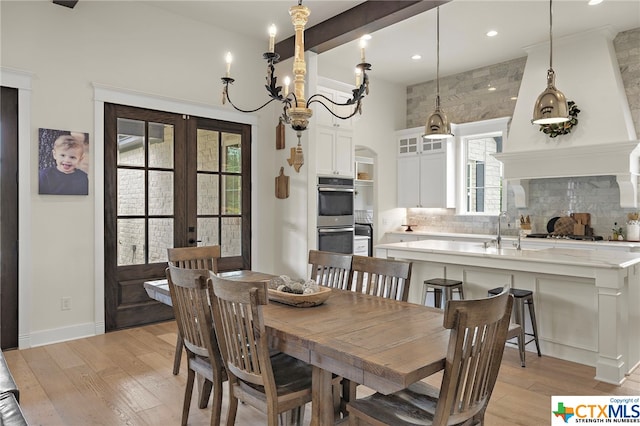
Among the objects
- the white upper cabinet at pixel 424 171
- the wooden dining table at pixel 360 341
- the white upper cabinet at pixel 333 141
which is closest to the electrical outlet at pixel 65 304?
the wooden dining table at pixel 360 341

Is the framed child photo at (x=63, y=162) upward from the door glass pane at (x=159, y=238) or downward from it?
upward

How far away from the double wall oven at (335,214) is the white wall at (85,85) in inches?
9.9

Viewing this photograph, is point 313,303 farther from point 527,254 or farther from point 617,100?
point 617,100

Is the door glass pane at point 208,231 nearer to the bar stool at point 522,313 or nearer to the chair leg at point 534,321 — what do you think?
the bar stool at point 522,313

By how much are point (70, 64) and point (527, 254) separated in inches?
178

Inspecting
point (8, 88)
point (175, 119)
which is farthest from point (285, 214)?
point (8, 88)

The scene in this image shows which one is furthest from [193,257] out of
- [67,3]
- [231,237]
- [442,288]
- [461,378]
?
[67,3]

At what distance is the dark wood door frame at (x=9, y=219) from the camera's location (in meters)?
3.69

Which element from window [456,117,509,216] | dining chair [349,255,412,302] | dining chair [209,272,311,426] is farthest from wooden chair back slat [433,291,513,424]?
window [456,117,509,216]

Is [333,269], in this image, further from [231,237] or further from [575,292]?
[231,237]

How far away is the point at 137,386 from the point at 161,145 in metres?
2.58

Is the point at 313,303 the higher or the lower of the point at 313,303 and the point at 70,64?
the lower

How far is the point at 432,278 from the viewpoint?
4.37 metres

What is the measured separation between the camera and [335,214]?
18.2 feet
